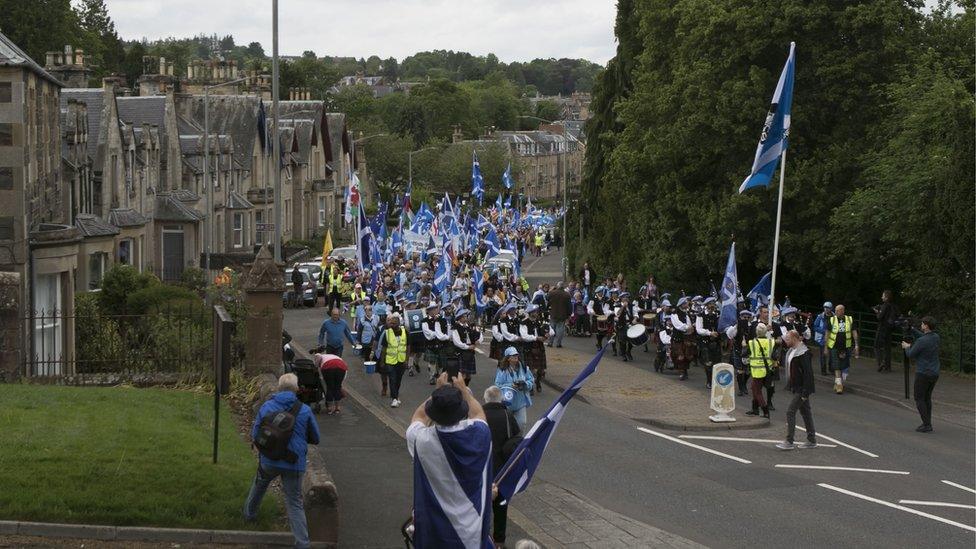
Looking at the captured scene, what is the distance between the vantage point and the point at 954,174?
28.0m

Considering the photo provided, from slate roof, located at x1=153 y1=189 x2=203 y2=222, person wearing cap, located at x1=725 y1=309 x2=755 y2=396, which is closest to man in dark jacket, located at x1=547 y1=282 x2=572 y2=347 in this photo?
person wearing cap, located at x1=725 y1=309 x2=755 y2=396

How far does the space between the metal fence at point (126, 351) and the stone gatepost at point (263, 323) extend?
0.69 meters

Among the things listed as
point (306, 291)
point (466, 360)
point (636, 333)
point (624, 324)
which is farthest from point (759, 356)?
point (306, 291)

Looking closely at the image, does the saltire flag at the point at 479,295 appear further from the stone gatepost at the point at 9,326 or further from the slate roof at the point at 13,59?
the stone gatepost at the point at 9,326

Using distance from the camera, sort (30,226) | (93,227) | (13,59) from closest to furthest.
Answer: (13,59) → (30,226) → (93,227)

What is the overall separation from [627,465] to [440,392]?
30.1 feet

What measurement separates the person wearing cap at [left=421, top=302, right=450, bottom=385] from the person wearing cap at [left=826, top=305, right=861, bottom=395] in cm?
738

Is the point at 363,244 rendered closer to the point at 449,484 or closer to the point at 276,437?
the point at 276,437

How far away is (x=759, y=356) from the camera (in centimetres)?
2220

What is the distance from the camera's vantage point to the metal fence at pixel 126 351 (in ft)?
63.5

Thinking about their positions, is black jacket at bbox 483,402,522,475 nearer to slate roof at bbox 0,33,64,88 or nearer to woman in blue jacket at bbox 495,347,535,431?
woman in blue jacket at bbox 495,347,535,431

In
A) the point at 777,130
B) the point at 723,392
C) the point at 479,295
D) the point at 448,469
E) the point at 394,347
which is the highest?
the point at 777,130

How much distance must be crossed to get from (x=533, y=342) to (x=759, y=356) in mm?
4823

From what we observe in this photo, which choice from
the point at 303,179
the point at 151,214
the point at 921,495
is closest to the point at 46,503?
the point at 921,495
